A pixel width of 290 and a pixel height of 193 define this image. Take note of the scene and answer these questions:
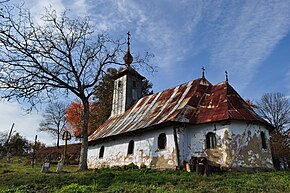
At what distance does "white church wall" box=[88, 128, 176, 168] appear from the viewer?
16.5 metres

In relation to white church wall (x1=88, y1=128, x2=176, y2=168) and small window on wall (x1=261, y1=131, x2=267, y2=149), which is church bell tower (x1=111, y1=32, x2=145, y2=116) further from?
small window on wall (x1=261, y1=131, x2=267, y2=149)

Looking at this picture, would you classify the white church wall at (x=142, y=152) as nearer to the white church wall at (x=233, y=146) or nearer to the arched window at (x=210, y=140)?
the white church wall at (x=233, y=146)

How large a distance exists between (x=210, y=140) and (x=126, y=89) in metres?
13.1

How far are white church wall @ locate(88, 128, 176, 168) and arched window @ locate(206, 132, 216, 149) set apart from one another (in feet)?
6.66

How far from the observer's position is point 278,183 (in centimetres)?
979

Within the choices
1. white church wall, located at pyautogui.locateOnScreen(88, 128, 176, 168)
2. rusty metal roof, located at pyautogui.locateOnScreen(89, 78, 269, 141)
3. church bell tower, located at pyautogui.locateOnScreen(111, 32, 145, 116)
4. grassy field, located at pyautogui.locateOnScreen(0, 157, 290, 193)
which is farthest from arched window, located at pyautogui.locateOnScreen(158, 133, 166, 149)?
church bell tower, located at pyautogui.locateOnScreen(111, 32, 145, 116)

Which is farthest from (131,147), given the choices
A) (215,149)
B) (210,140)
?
(215,149)

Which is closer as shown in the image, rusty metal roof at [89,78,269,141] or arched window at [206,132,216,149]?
arched window at [206,132,216,149]

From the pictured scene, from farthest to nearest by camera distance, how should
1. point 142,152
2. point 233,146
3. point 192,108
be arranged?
1. point 142,152
2. point 192,108
3. point 233,146

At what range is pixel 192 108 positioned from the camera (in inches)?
695

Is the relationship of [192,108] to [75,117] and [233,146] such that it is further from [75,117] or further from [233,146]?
[75,117]

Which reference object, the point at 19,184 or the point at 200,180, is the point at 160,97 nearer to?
the point at 200,180

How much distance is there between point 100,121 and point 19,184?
22.6 m

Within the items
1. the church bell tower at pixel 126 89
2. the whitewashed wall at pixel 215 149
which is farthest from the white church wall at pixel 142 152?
the church bell tower at pixel 126 89
